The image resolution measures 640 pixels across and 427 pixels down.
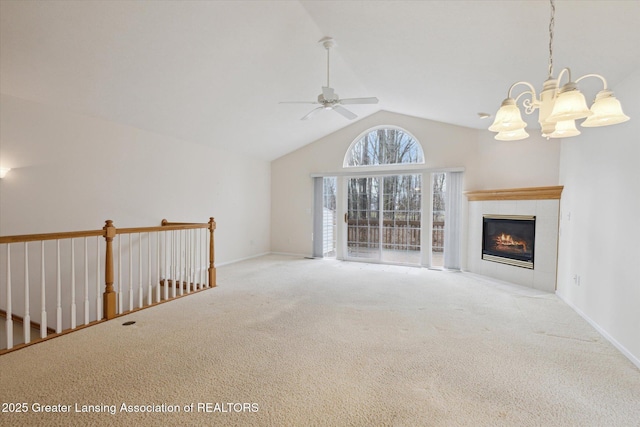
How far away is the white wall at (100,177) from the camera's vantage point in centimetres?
327

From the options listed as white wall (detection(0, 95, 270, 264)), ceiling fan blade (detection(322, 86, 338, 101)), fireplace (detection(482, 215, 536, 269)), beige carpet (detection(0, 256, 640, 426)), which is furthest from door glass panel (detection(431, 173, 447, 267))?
white wall (detection(0, 95, 270, 264))

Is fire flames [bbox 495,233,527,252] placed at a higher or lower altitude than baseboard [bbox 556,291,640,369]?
higher

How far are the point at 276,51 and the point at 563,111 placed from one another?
322 cm


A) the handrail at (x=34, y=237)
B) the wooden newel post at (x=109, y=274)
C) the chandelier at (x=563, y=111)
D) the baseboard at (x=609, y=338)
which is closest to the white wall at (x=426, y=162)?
the baseboard at (x=609, y=338)

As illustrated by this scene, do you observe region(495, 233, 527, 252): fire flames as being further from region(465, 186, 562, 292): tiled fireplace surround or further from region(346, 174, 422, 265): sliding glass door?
region(346, 174, 422, 265): sliding glass door

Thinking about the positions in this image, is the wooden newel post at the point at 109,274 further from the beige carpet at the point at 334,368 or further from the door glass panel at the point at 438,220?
the door glass panel at the point at 438,220

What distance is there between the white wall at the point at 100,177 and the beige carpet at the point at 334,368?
5.28 ft

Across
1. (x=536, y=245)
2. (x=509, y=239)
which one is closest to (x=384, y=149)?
(x=509, y=239)

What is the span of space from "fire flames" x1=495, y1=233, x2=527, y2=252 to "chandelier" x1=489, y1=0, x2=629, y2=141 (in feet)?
11.9

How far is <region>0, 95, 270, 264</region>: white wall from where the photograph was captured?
3.27 meters

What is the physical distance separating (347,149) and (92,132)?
4.70m

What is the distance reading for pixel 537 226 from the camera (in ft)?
15.0

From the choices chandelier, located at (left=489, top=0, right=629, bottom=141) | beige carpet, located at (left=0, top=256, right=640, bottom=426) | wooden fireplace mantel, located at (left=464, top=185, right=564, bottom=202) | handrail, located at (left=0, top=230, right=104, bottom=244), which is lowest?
beige carpet, located at (left=0, top=256, right=640, bottom=426)

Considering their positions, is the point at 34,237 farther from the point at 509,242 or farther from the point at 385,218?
the point at 509,242
